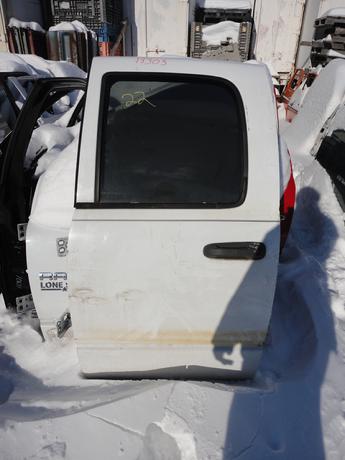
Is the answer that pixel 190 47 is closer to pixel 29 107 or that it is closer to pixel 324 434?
pixel 29 107

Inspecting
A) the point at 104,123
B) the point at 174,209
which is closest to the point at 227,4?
the point at 104,123

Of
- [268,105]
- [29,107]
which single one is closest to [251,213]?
[268,105]

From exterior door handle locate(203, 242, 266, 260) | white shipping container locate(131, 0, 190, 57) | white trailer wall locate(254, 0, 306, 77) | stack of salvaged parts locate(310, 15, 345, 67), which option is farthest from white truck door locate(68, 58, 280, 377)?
white trailer wall locate(254, 0, 306, 77)

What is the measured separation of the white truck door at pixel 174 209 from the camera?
163cm

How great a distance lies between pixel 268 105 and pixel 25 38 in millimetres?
13055

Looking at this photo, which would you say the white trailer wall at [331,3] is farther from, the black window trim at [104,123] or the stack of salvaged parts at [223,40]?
the black window trim at [104,123]

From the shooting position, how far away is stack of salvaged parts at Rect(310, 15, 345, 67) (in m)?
9.19

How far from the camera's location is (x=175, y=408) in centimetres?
173

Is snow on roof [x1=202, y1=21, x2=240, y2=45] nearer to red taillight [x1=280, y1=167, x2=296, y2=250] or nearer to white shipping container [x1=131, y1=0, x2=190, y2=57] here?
white shipping container [x1=131, y1=0, x2=190, y2=57]

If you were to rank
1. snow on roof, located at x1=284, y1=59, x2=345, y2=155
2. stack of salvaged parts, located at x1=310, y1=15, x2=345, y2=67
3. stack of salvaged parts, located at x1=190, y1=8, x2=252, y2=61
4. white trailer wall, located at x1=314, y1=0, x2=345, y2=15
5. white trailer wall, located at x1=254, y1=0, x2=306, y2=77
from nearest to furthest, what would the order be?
snow on roof, located at x1=284, y1=59, x2=345, y2=155 < stack of salvaged parts, located at x1=310, y1=15, x2=345, y2=67 < white trailer wall, located at x1=314, y1=0, x2=345, y2=15 < stack of salvaged parts, located at x1=190, y1=8, x2=252, y2=61 < white trailer wall, located at x1=254, y1=0, x2=306, y2=77

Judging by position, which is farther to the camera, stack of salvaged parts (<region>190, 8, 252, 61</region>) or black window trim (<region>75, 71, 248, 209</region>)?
stack of salvaged parts (<region>190, 8, 252, 61</region>)

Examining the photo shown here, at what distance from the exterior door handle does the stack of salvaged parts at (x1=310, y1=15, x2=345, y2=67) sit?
9294mm

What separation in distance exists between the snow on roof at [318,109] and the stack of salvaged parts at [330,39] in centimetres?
384

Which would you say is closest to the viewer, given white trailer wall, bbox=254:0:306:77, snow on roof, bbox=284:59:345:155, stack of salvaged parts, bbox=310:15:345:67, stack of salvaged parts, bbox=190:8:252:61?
snow on roof, bbox=284:59:345:155
